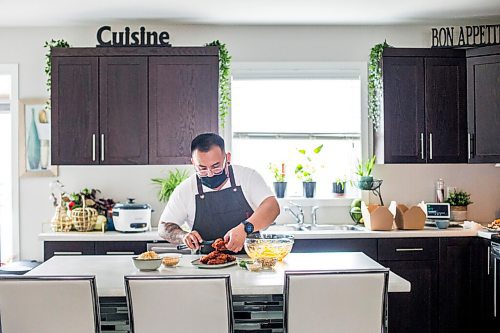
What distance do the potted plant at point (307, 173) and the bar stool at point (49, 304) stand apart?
117 inches

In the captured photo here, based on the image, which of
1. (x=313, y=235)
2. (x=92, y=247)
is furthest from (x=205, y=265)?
(x=92, y=247)

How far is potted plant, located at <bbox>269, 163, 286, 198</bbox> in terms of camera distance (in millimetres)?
5230

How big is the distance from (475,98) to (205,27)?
87.3 inches

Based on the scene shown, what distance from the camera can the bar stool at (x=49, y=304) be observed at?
8.13 ft

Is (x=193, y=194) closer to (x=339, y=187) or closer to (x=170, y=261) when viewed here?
(x=170, y=261)

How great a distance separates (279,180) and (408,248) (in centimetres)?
119

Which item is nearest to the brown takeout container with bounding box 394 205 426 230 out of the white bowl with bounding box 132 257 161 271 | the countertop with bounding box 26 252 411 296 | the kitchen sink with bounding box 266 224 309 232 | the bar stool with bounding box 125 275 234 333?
the kitchen sink with bounding box 266 224 309 232

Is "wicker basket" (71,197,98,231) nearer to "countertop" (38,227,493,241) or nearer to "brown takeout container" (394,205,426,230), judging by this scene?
"countertop" (38,227,493,241)

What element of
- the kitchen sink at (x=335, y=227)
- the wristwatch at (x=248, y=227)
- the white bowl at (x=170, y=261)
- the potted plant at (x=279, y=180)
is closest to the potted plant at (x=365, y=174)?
the kitchen sink at (x=335, y=227)

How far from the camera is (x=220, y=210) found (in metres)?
3.66

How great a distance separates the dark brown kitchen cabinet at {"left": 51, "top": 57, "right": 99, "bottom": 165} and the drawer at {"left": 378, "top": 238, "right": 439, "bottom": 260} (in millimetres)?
2291

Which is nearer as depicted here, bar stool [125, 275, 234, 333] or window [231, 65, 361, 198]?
bar stool [125, 275, 234, 333]

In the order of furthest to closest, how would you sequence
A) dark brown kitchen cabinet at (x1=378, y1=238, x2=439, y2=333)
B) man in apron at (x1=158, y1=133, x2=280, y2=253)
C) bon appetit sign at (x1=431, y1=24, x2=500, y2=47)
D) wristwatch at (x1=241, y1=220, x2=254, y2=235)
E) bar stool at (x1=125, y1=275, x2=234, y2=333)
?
bon appetit sign at (x1=431, y1=24, x2=500, y2=47)
dark brown kitchen cabinet at (x1=378, y1=238, x2=439, y2=333)
man in apron at (x1=158, y1=133, x2=280, y2=253)
wristwatch at (x1=241, y1=220, x2=254, y2=235)
bar stool at (x1=125, y1=275, x2=234, y2=333)

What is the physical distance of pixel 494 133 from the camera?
15.7 feet
